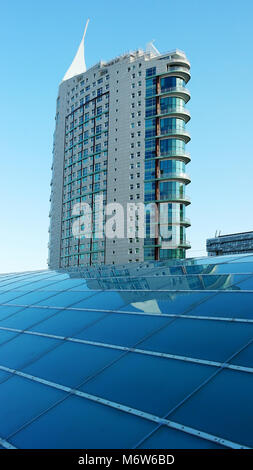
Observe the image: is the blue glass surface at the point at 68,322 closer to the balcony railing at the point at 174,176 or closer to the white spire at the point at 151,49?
the balcony railing at the point at 174,176

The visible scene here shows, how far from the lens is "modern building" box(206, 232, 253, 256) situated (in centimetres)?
14612

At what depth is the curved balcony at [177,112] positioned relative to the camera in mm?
108562

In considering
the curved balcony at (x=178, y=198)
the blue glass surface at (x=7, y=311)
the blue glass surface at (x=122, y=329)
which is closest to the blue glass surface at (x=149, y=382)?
the blue glass surface at (x=122, y=329)

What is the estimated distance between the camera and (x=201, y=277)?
1560cm

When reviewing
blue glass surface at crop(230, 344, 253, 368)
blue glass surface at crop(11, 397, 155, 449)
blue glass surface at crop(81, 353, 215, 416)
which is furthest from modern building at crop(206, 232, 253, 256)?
blue glass surface at crop(11, 397, 155, 449)

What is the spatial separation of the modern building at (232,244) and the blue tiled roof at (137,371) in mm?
136938

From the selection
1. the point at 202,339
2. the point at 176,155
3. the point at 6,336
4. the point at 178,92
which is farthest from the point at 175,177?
the point at 202,339

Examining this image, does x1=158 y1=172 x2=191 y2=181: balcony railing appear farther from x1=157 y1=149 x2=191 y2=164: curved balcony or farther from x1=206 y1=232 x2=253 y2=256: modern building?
x1=206 y1=232 x2=253 y2=256: modern building

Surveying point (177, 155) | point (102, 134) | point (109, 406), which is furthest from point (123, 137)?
point (109, 406)

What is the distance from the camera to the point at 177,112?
354 ft

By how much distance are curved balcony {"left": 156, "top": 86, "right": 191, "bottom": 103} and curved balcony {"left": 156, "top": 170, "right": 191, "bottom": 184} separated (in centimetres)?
2247

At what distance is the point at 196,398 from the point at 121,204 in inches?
4338

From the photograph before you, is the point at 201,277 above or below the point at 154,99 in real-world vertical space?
below

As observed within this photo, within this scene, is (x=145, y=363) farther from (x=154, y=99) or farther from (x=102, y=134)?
(x=102, y=134)
